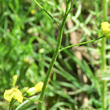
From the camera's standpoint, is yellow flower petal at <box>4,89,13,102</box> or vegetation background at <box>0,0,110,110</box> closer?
yellow flower petal at <box>4,89,13,102</box>

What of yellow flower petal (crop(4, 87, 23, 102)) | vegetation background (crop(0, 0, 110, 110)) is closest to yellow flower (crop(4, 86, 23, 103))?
yellow flower petal (crop(4, 87, 23, 102))

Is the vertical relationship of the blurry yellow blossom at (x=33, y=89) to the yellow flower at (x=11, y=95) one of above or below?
below

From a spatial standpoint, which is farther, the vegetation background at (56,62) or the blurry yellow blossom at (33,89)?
the vegetation background at (56,62)

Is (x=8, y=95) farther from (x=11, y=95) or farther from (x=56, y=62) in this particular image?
(x=56, y=62)

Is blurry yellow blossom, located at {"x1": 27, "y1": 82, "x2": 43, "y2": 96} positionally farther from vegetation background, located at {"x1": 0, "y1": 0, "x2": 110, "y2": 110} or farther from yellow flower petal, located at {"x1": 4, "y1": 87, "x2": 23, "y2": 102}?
vegetation background, located at {"x1": 0, "y1": 0, "x2": 110, "y2": 110}

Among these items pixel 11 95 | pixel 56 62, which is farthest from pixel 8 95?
pixel 56 62

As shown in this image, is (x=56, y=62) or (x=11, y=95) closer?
(x=11, y=95)

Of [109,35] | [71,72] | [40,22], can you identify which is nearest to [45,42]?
[40,22]

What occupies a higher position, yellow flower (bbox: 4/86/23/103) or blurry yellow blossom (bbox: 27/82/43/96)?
yellow flower (bbox: 4/86/23/103)

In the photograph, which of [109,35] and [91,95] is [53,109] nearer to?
[91,95]

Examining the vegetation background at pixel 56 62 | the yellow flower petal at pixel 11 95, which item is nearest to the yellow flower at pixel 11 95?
the yellow flower petal at pixel 11 95

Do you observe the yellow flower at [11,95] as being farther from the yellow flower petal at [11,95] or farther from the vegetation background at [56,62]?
the vegetation background at [56,62]
